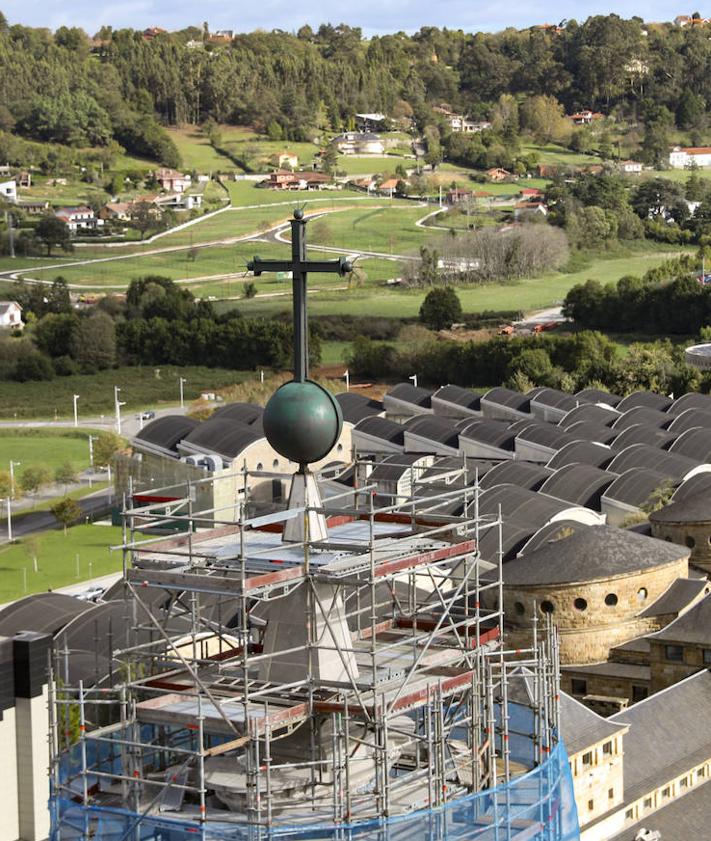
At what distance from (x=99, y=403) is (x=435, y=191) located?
3313 inches

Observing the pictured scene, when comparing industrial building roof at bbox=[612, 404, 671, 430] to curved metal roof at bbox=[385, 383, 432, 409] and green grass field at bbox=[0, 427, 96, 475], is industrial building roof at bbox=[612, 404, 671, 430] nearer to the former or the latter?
curved metal roof at bbox=[385, 383, 432, 409]

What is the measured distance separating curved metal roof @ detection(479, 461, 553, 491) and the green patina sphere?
46.0 metres

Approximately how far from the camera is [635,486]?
61.6m

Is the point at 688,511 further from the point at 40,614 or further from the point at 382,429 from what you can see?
the point at 382,429

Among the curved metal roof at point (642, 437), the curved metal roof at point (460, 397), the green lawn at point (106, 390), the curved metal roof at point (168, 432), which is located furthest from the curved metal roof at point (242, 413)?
the green lawn at point (106, 390)

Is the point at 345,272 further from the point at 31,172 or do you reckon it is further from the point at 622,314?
the point at 31,172

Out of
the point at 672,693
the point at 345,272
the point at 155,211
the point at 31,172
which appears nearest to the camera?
the point at 345,272

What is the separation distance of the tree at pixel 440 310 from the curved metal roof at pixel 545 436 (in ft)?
181

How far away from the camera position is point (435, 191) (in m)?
190

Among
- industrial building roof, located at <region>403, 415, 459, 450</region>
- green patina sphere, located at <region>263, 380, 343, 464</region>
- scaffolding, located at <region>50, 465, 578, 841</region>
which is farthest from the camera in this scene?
industrial building roof, located at <region>403, 415, 459, 450</region>

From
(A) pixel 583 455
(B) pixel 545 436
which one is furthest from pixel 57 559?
(A) pixel 583 455

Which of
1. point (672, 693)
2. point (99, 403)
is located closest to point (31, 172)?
point (99, 403)

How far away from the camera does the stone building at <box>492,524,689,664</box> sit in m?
47.0

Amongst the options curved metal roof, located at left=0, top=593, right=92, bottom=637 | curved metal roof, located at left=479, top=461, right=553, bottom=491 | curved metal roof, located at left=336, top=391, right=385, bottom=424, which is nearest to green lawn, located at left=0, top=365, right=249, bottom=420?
curved metal roof, located at left=336, top=391, right=385, bottom=424
